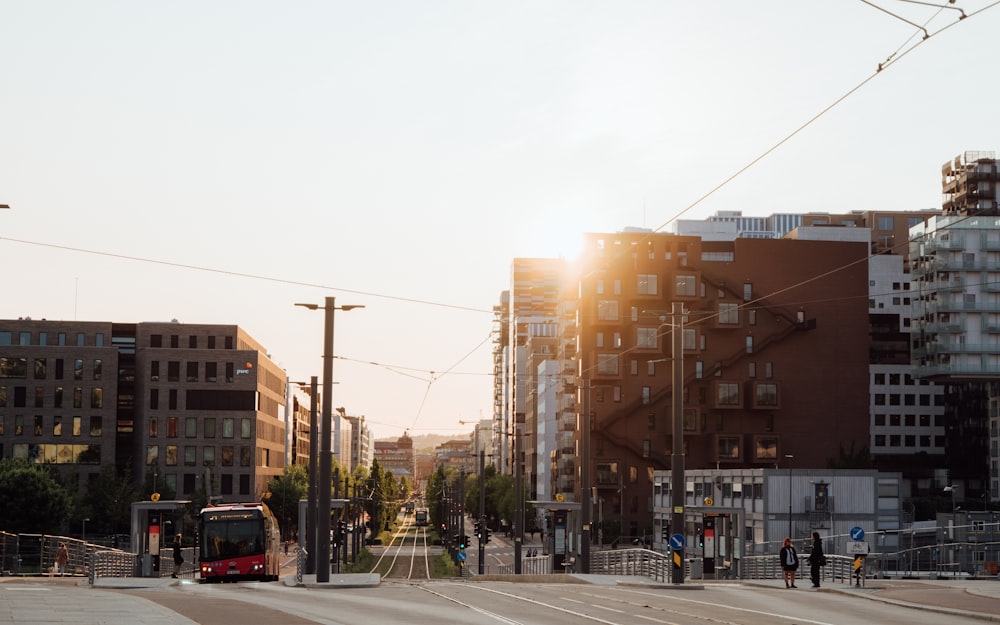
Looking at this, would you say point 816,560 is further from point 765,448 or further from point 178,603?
point 765,448

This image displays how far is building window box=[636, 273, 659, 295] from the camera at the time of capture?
116 metres

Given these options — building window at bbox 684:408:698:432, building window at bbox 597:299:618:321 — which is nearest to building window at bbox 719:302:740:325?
building window at bbox 684:408:698:432

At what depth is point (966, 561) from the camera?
5278 cm

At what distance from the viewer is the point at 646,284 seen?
382 ft

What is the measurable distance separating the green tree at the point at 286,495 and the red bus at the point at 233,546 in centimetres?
7964

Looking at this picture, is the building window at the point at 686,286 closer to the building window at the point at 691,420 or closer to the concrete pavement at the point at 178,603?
the building window at the point at 691,420

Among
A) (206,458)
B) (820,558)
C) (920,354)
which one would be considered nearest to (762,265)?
(920,354)

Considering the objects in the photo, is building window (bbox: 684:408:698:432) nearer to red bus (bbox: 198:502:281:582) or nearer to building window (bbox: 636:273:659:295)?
building window (bbox: 636:273:659:295)

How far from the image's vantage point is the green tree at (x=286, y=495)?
5335 inches

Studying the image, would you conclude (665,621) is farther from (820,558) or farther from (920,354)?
(920,354)

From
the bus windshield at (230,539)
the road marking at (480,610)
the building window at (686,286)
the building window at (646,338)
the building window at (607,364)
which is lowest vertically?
the bus windshield at (230,539)

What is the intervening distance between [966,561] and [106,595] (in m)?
37.2

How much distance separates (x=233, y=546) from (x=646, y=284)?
68463 mm

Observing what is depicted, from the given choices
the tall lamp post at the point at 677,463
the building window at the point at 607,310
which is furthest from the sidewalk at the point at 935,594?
the building window at the point at 607,310
